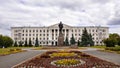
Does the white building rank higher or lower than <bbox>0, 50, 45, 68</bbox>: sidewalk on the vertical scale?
higher

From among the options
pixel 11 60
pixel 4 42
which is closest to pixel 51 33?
pixel 4 42

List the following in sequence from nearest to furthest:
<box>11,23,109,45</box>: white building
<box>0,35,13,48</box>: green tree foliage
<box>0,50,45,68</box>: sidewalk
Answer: <box>0,50,45,68</box>: sidewalk
<box>0,35,13,48</box>: green tree foliage
<box>11,23,109,45</box>: white building

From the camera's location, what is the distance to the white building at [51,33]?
365 feet

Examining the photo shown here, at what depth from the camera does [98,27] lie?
114 m

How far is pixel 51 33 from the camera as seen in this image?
111375 mm

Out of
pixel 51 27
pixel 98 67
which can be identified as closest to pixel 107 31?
pixel 51 27

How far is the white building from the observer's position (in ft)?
365

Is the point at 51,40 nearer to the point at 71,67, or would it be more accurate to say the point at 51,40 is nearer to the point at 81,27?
the point at 81,27

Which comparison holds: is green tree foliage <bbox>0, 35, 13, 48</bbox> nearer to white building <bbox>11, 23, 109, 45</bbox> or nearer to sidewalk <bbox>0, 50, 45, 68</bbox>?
sidewalk <bbox>0, 50, 45, 68</bbox>

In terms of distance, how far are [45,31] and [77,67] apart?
103 m

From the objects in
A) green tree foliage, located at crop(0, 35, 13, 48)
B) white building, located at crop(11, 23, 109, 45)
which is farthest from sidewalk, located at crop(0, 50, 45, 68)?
white building, located at crop(11, 23, 109, 45)

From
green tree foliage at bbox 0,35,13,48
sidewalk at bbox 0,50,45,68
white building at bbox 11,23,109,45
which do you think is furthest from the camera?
white building at bbox 11,23,109,45

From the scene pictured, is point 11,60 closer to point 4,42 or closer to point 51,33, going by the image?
point 4,42

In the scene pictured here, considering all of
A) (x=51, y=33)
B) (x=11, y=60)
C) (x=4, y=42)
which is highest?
(x=51, y=33)
